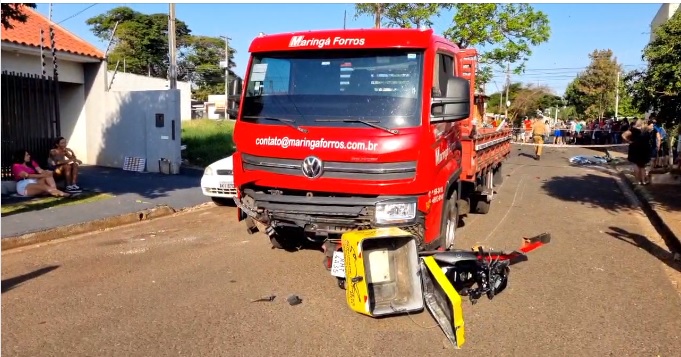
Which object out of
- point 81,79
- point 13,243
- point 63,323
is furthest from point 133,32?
point 63,323

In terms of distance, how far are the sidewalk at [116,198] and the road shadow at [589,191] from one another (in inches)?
301

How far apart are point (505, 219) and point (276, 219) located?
509cm

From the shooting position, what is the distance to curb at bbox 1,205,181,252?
750 cm

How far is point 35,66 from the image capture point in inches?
527

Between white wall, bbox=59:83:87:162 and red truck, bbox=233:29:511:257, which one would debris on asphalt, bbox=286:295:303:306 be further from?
white wall, bbox=59:83:87:162

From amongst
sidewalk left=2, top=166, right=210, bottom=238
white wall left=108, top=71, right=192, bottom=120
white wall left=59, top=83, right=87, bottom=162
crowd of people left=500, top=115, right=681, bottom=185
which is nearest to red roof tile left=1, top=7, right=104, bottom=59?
white wall left=59, top=83, right=87, bottom=162

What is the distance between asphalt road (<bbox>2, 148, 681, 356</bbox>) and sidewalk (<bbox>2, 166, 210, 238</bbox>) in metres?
0.74

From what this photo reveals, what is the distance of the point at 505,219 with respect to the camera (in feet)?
30.9

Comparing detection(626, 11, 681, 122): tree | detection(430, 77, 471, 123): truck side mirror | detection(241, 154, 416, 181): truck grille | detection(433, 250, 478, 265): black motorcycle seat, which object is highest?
detection(626, 11, 681, 122): tree

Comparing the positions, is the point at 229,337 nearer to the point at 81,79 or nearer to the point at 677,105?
the point at 677,105

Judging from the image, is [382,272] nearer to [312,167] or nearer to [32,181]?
[312,167]

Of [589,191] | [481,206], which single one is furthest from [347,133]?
[589,191]

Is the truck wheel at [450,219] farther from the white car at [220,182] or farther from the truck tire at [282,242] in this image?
the white car at [220,182]

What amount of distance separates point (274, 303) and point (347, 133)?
5.48ft
